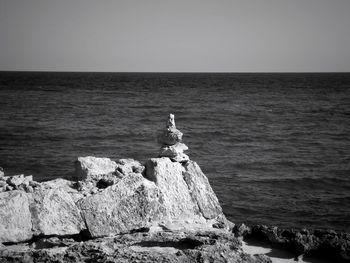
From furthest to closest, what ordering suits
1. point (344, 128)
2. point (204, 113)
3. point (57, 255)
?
1. point (204, 113)
2. point (344, 128)
3. point (57, 255)

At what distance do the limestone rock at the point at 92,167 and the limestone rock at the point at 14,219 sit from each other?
2.01 meters

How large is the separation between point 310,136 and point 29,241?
1051 inches

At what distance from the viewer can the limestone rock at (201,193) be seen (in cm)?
768

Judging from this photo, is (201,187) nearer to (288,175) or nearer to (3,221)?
(3,221)

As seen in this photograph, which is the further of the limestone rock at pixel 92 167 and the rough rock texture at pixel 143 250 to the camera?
the limestone rock at pixel 92 167

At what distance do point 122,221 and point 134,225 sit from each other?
0.24 m

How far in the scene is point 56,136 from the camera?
84.7 ft

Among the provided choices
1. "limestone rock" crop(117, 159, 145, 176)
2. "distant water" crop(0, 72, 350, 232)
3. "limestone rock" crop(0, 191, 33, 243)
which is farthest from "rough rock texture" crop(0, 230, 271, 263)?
"distant water" crop(0, 72, 350, 232)

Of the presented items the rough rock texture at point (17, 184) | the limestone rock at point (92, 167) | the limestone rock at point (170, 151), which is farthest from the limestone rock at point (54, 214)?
the limestone rock at point (170, 151)

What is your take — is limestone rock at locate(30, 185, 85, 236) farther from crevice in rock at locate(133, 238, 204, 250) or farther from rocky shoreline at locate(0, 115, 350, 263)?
crevice in rock at locate(133, 238, 204, 250)

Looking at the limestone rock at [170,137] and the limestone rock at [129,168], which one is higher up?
the limestone rock at [170,137]

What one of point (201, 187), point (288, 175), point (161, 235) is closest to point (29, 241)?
point (161, 235)

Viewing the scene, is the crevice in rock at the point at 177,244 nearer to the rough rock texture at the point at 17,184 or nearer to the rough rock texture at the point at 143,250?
the rough rock texture at the point at 143,250

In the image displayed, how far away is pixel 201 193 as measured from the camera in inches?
306
